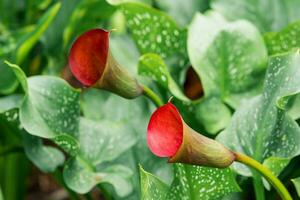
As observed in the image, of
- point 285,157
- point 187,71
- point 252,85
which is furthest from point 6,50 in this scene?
point 285,157

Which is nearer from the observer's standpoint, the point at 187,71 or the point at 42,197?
the point at 187,71

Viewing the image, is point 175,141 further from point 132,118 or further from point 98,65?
point 132,118

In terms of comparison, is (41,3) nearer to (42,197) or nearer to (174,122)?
(42,197)

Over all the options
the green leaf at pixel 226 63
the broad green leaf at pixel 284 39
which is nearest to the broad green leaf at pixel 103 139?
the green leaf at pixel 226 63

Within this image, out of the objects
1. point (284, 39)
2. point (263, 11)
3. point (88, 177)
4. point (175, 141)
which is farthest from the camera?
point (263, 11)

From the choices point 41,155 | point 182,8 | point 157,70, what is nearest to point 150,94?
point 157,70

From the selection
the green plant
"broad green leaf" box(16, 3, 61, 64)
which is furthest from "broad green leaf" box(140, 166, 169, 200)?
"broad green leaf" box(16, 3, 61, 64)
